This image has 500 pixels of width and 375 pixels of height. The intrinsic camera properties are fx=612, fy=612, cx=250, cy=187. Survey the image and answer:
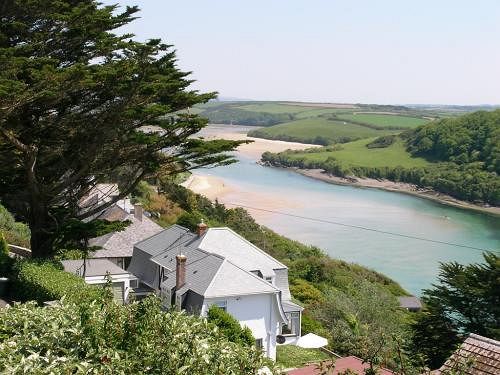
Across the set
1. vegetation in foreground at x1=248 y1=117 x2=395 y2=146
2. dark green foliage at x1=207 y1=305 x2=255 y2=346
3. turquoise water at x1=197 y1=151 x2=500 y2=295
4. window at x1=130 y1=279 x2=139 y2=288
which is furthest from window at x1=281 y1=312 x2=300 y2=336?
vegetation in foreground at x1=248 y1=117 x2=395 y2=146

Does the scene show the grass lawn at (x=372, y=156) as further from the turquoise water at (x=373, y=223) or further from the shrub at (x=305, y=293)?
the shrub at (x=305, y=293)

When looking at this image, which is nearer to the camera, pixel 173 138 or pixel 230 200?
pixel 173 138

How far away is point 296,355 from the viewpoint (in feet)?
74.1

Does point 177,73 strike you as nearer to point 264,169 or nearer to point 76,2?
point 76,2

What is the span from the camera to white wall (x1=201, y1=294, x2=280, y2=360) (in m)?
21.2

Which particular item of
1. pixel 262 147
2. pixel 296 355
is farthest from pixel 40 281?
pixel 262 147

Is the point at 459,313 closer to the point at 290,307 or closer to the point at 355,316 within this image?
the point at 355,316

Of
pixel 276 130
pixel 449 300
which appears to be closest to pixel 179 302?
pixel 449 300

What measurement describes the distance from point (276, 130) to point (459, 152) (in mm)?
81255

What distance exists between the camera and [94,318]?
7242 millimetres

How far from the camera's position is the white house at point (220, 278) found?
2111cm

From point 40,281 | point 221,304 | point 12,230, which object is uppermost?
point 40,281

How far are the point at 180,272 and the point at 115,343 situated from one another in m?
14.8

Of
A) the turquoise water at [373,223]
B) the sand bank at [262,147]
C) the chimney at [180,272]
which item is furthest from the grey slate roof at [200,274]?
the sand bank at [262,147]
